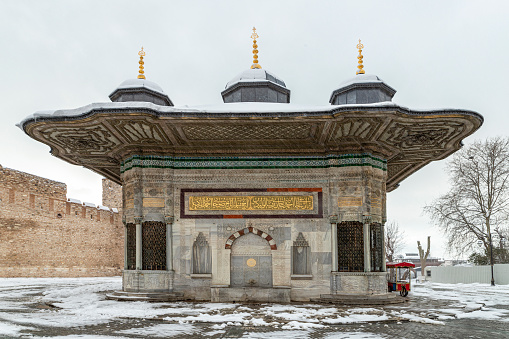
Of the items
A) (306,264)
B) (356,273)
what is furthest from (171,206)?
→ (356,273)

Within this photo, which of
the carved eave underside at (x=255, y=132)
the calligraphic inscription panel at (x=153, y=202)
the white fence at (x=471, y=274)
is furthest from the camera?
the white fence at (x=471, y=274)

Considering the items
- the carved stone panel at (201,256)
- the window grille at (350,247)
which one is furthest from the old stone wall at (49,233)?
the window grille at (350,247)

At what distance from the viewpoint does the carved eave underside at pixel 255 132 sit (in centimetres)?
1097

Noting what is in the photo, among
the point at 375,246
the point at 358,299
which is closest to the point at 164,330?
the point at 358,299

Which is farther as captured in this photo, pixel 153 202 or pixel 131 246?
pixel 131 246

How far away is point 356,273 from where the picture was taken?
12141 mm

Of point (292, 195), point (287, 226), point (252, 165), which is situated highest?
point (252, 165)

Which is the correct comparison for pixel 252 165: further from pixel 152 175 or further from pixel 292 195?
pixel 152 175

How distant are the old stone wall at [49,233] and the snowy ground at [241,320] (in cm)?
1291

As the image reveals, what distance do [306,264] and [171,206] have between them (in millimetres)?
4140

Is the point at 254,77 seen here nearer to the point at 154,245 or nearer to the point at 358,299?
the point at 154,245

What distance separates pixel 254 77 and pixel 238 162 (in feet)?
13.5

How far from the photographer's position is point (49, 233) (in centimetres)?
2508

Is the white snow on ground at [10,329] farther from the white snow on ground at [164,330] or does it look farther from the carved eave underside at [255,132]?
the carved eave underside at [255,132]
